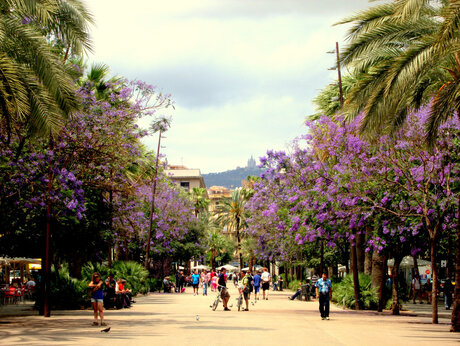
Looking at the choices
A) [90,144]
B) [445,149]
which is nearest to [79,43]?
[90,144]

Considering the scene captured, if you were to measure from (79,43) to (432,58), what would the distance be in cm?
851

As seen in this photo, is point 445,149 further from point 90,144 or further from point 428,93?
point 90,144

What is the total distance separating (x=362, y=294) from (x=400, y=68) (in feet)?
50.3

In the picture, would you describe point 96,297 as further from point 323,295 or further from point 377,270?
point 377,270

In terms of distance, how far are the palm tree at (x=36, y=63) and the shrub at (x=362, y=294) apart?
16887 millimetres

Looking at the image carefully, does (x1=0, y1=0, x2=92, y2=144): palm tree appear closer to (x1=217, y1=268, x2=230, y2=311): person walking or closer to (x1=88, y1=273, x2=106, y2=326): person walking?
(x1=88, y1=273, x2=106, y2=326): person walking

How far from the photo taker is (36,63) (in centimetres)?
1452

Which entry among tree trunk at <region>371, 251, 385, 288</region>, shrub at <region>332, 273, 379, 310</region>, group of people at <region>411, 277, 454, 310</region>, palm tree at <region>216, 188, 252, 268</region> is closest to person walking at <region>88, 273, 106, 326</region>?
tree trunk at <region>371, 251, 385, 288</region>

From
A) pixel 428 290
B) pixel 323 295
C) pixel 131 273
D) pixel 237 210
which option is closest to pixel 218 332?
pixel 323 295

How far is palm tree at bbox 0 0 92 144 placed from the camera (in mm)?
13203

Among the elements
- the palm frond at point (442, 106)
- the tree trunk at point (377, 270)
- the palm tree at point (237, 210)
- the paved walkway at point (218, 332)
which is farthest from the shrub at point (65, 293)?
the palm tree at point (237, 210)

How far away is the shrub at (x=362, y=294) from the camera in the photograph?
28.1m

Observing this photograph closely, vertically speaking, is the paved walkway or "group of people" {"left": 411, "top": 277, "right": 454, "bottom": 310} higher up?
"group of people" {"left": 411, "top": 277, "right": 454, "bottom": 310}

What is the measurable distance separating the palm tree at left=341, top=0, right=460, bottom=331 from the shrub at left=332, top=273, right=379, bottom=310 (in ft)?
37.9
